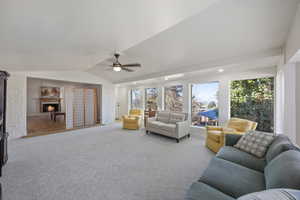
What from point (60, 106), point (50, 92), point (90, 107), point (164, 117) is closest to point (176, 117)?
point (164, 117)

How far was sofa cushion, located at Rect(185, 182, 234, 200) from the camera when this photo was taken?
3.58 ft

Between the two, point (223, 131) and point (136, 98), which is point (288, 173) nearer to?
point (223, 131)

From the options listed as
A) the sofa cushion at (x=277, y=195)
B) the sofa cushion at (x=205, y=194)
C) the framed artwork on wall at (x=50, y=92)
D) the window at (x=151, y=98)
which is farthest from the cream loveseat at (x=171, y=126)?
the framed artwork on wall at (x=50, y=92)

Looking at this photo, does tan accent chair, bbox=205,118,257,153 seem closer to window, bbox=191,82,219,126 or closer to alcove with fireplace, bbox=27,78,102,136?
window, bbox=191,82,219,126

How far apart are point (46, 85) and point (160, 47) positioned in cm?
888

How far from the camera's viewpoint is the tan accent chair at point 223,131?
9.76 ft

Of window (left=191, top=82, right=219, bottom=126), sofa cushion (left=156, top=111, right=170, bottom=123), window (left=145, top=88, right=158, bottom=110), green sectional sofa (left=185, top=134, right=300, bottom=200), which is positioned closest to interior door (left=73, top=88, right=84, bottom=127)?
window (left=145, top=88, right=158, bottom=110)

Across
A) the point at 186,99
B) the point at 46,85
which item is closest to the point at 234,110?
the point at 186,99

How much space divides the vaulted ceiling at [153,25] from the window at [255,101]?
4.48 ft

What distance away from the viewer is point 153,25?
1.77m

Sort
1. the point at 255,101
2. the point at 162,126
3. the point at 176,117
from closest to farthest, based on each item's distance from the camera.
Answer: the point at 255,101 < the point at 162,126 < the point at 176,117

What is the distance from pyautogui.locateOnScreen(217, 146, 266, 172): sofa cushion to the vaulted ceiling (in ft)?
6.60

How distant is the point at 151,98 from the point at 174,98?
4.81 ft

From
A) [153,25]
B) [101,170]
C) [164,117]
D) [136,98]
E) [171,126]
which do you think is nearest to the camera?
[153,25]
